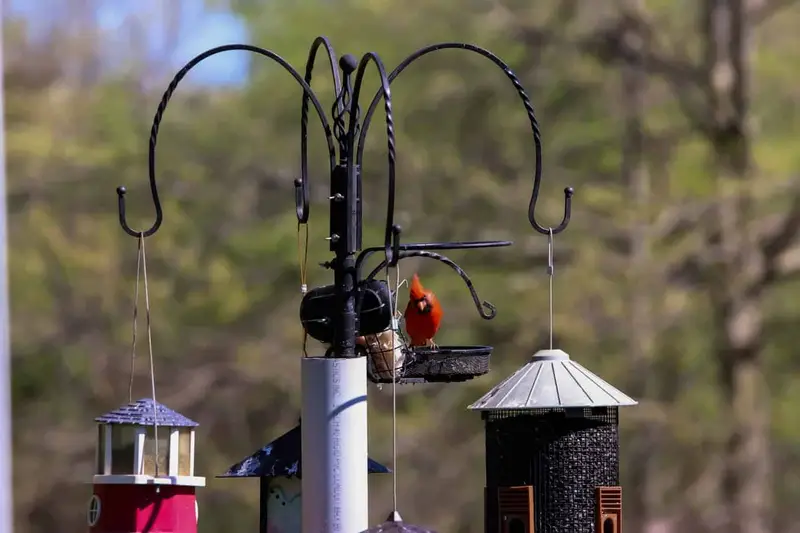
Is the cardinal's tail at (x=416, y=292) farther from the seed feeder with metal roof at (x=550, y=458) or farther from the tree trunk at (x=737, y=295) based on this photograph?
the tree trunk at (x=737, y=295)

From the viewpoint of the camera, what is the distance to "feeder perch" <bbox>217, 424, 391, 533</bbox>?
3227 mm

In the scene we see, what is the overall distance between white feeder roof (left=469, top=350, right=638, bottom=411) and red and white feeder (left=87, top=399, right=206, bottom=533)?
80cm

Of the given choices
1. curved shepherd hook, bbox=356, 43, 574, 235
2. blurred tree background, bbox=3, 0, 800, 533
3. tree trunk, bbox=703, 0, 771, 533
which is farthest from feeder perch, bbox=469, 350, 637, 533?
tree trunk, bbox=703, 0, 771, 533

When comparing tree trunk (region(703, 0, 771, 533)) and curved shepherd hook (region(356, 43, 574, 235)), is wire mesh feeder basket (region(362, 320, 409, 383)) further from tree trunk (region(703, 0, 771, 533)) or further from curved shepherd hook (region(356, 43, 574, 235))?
tree trunk (region(703, 0, 771, 533))

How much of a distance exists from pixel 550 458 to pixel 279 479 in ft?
2.44

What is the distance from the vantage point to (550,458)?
3.25 metres

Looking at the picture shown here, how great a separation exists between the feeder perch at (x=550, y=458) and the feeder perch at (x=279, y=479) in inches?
13.0

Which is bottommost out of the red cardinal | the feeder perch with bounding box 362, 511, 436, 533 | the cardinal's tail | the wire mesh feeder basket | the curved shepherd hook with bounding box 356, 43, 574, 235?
the feeder perch with bounding box 362, 511, 436, 533

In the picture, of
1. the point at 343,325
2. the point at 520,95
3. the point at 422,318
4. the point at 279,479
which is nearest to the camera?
the point at 343,325

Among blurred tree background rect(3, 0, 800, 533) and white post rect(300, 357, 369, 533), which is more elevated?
blurred tree background rect(3, 0, 800, 533)

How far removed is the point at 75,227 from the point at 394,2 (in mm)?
3401

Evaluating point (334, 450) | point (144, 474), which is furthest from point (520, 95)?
point (144, 474)

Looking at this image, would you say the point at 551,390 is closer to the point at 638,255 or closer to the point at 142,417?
the point at 142,417

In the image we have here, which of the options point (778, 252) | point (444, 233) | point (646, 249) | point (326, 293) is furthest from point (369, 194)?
point (326, 293)
